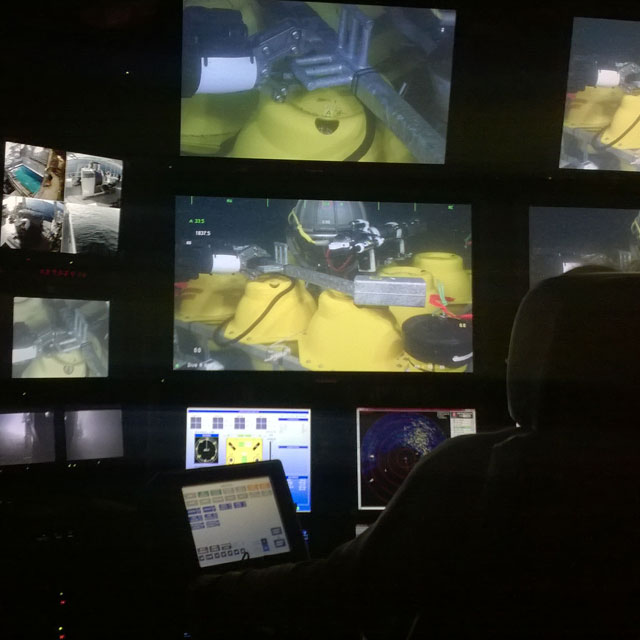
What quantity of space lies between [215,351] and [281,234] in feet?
1.49

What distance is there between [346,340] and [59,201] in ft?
3.27

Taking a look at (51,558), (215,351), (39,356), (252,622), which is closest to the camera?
(252,622)

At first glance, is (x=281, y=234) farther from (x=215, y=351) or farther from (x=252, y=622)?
(x=252, y=622)

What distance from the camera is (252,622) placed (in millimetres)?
1248

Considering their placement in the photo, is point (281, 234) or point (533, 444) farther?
point (281, 234)

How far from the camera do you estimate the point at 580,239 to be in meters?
2.52

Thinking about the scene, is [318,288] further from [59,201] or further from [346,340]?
[59,201]

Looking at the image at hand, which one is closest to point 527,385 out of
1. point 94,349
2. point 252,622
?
point 252,622

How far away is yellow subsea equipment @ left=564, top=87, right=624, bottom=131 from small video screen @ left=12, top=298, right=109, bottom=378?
1.73 meters

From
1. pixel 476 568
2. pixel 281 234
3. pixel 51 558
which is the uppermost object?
pixel 281 234

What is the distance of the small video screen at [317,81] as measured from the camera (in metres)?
2.31

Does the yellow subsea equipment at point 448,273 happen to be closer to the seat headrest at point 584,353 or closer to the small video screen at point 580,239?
the small video screen at point 580,239

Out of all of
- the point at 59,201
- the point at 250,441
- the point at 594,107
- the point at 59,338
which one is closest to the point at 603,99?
the point at 594,107

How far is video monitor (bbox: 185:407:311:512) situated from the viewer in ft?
7.68
